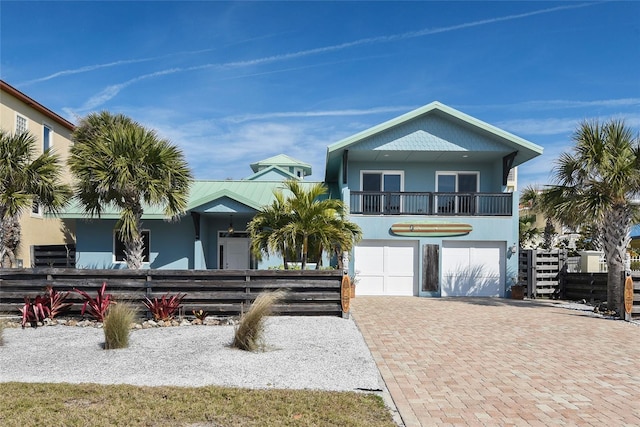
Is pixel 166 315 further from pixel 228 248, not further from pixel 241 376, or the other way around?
pixel 228 248

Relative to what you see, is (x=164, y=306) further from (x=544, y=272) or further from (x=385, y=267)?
(x=544, y=272)

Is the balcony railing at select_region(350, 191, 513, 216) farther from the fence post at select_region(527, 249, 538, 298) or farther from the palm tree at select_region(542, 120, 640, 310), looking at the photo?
the palm tree at select_region(542, 120, 640, 310)

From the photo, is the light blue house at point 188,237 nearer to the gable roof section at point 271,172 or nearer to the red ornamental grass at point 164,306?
the red ornamental grass at point 164,306

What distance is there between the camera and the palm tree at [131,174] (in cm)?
1138

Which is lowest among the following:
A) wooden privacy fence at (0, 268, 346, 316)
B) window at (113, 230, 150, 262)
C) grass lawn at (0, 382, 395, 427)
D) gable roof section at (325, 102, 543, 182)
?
grass lawn at (0, 382, 395, 427)

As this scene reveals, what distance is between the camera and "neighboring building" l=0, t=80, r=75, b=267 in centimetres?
1955

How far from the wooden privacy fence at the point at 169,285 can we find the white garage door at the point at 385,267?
704 centimetres

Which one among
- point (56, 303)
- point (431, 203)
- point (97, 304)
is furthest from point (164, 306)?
point (431, 203)

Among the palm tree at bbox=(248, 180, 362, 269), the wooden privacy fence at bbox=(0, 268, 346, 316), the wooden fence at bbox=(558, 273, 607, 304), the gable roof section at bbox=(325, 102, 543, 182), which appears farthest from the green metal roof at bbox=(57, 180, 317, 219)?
the wooden fence at bbox=(558, 273, 607, 304)

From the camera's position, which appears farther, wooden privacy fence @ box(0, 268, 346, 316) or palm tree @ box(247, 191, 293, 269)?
palm tree @ box(247, 191, 293, 269)

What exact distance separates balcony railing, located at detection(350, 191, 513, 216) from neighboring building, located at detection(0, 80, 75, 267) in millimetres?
11711

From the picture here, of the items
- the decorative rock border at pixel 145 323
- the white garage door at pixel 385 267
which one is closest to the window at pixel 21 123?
the decorative rock border at pixel 145 323

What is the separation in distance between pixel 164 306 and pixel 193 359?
3.43m

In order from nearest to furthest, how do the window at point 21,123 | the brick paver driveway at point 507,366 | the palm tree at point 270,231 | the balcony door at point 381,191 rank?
the brick paver driveway at point 507,366 → the palm tree at point 270,231 → the balcony door at point 381,191 → the window at point 21,123
